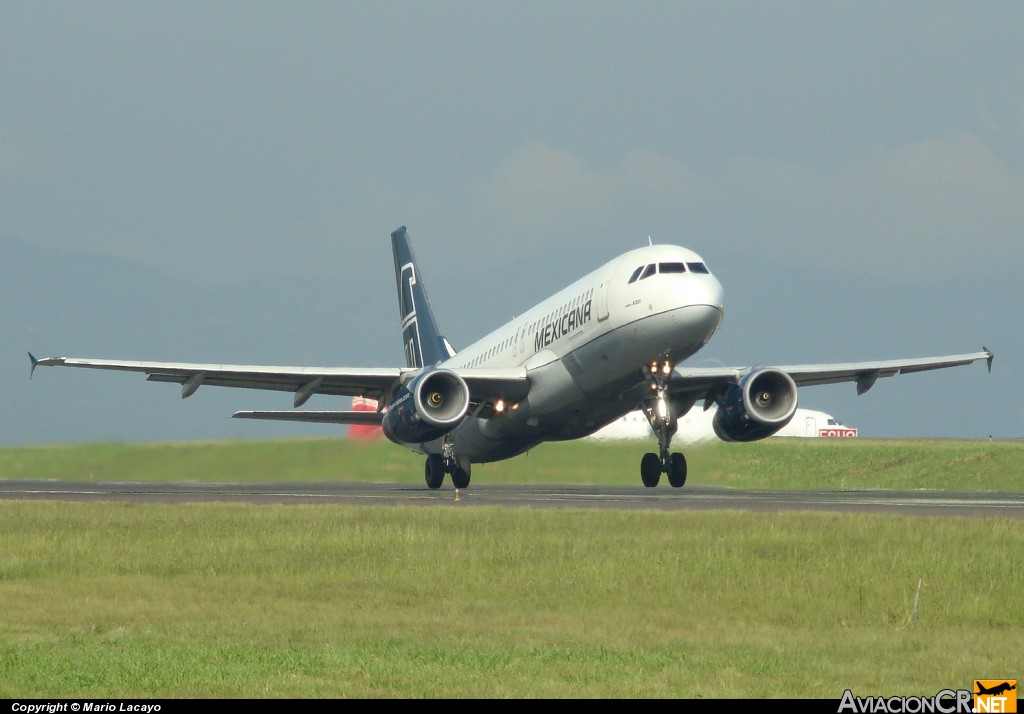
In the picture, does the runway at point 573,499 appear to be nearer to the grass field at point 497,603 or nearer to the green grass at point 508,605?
the grass field at point 497,603

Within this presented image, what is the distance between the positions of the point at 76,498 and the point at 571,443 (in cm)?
1637

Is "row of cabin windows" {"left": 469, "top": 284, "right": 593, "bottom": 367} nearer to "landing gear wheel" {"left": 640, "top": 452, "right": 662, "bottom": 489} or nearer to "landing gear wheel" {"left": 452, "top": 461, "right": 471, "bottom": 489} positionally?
"landing gear wheel" {"left": 452, "top": 461, "right": 471, "bottom": 489}

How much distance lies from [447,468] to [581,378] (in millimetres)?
7113

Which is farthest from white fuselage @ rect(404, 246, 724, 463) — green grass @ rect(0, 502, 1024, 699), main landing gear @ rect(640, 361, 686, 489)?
green grass @ rect(0, 502, 1024, 699)

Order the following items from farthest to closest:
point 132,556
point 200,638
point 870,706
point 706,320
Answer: point 706,320
point 132,556
point 200,638
point 870,706

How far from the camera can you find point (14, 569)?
1708cm

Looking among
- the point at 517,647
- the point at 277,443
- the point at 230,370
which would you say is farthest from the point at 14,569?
the point at 277,443

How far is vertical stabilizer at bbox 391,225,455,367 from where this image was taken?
48.7m

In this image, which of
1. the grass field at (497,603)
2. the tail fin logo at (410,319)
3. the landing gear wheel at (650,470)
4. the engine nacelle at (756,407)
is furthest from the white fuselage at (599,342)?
the tail fin logo at (410,319)

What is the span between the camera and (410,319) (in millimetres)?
50719

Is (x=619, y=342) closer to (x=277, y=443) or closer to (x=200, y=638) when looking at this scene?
(x=277, y=443)

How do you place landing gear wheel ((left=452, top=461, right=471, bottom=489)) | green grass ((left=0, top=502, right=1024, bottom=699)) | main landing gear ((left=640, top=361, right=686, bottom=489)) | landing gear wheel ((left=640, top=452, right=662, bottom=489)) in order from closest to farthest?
green grass ((left=0, top=502, right=1024, bottom=699))
main landing gear ((left=640, top=361, right=686, bottom=489))
landing gear wheel ((left=640, top=452, right=662, bottom=489))
landing gear wheel ((left=452, top=461, right=471, bottom=489))

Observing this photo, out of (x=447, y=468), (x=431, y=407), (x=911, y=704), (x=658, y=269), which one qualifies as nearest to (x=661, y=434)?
(x=658, y=269)

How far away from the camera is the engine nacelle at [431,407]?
35281 mm
